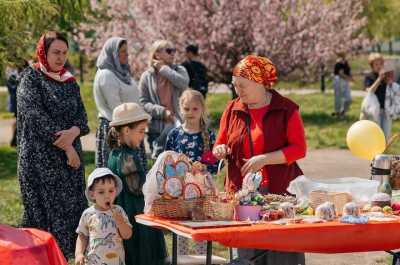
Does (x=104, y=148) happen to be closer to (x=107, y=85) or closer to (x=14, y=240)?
(x=107, y=85)

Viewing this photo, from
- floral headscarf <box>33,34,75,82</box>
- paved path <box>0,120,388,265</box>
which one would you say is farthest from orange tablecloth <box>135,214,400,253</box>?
paved path <box>0,120,388,265</box>

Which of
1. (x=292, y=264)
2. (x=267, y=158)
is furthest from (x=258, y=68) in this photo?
(x=292, y=264)

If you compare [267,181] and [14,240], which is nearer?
[14,240]

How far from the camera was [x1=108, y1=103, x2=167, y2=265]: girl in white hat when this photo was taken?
22.2 ft

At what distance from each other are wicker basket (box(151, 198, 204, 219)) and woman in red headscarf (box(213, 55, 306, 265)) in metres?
0.72

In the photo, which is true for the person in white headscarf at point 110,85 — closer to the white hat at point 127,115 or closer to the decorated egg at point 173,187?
the white hat at point 127,115

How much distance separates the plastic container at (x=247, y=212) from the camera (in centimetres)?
571

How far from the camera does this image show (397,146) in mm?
16594

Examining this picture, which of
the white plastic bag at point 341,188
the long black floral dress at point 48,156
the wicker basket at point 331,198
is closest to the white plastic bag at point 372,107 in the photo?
the long black floral dress at point 48,156

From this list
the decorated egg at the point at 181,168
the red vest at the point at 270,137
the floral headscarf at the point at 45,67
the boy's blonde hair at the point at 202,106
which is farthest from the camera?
the boy's blonde hair at the point at 202,106

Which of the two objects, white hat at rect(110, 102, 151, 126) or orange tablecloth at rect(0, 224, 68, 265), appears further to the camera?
white hat at rect(110, 102, 151, 126)

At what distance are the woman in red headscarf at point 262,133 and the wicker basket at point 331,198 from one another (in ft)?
1.49

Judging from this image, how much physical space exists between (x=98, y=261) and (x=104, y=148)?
286 cm

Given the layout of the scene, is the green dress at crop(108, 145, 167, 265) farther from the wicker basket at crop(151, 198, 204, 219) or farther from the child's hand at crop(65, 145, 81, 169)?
Result: the wicker basket at crop(151, 198, 204, 219)
